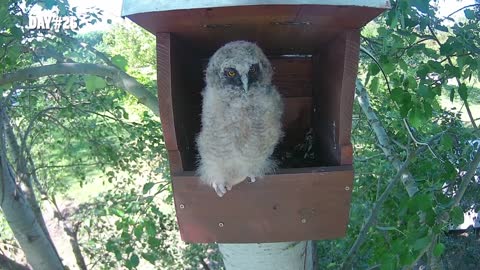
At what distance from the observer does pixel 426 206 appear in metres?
1.37

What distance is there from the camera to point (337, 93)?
1552 millimetres

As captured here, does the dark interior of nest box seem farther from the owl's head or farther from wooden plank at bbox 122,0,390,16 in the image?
wooden plank at bbox 122,0,390,16

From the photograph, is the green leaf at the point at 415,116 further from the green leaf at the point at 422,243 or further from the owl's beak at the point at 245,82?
the owl's beak at the point at 245,82

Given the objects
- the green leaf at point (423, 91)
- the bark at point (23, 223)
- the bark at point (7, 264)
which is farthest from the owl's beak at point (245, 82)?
the bark at point (7, 264)

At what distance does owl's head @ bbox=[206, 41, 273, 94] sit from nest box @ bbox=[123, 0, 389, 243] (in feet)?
0.24

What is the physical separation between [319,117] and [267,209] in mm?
475

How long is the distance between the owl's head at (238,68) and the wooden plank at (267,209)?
11.8 inches

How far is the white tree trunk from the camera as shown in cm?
176

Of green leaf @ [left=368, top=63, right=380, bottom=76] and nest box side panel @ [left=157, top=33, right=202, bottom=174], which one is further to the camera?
green leaf @ [left=368, top=63, right=380, bottom=76]

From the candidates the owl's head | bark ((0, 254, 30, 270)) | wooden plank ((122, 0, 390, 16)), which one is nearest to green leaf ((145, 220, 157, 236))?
the owl's head

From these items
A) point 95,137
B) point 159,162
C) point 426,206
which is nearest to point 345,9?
point 426,206

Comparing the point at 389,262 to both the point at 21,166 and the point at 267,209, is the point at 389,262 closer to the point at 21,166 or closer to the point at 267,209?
the point at 267,209

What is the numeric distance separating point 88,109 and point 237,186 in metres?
1.92

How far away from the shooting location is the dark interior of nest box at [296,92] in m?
1.49
